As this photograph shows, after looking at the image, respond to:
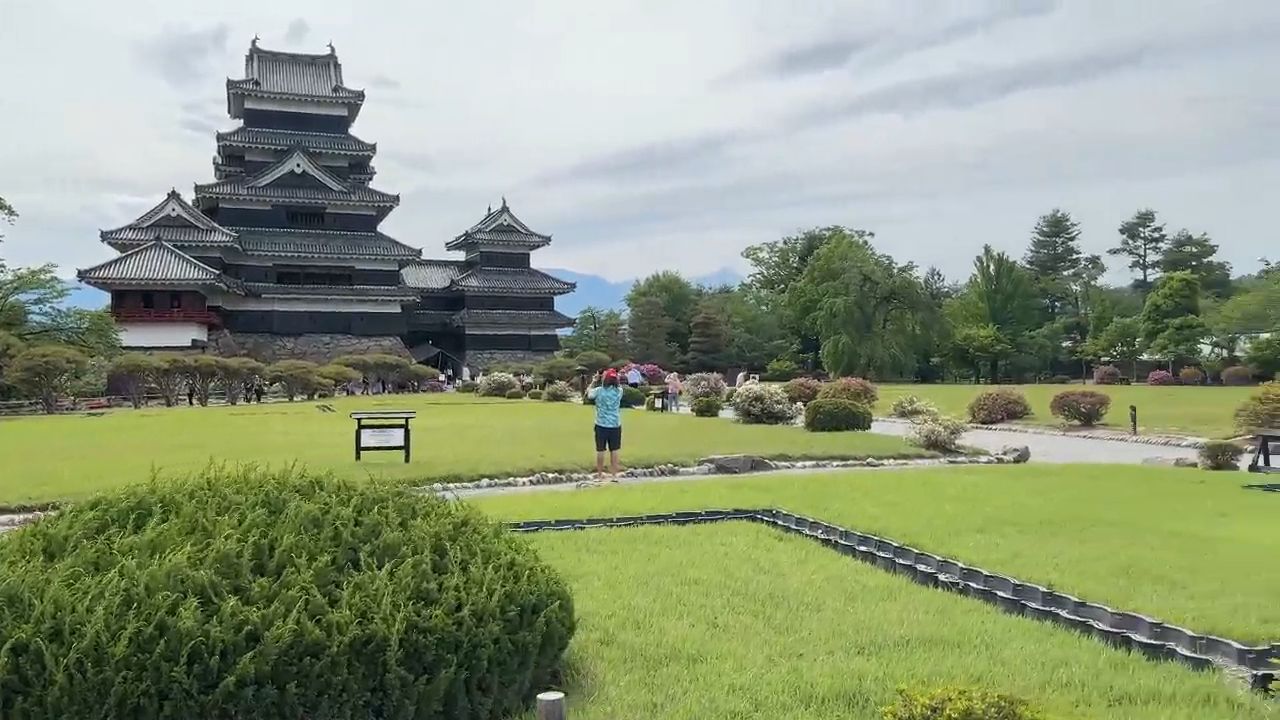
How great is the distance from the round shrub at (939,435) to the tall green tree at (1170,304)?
146 ft

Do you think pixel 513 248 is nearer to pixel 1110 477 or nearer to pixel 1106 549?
pixel 1110 477

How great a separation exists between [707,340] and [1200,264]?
38031 mm

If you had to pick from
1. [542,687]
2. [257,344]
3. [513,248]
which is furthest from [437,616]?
[513,248]

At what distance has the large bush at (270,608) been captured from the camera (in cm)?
418

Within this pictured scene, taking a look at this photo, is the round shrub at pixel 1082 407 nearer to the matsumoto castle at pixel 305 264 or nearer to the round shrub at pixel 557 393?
the round shrub at pixel 557 393

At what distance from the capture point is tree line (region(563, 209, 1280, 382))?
54.6m

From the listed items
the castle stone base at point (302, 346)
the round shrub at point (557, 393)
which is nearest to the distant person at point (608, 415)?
the round shrub at point (557, 393)

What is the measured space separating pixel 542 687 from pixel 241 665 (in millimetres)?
1657

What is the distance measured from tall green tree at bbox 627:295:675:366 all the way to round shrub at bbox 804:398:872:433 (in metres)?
38.9

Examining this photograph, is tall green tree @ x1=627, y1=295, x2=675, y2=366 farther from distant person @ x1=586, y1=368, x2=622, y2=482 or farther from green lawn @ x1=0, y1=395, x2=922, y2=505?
distant person @ x1=586, y1=368, x2=622, y2=482

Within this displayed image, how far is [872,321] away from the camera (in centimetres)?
5497

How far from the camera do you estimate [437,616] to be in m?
4.66

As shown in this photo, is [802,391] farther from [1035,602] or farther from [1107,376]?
[1107,376]

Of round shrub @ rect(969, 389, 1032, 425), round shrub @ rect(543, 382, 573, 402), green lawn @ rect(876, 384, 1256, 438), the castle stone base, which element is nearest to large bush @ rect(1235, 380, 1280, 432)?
green lawn @ rect(876, 384, 1256, 438)
